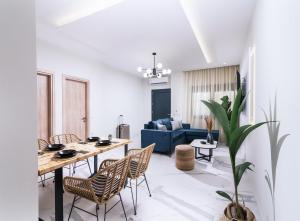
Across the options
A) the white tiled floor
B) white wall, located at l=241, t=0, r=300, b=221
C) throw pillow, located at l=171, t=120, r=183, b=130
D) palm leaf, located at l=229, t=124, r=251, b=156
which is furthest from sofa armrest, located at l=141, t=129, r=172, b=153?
palm leaf, located at l=229, t=124, r=251, b=156

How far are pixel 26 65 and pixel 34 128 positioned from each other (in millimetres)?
332

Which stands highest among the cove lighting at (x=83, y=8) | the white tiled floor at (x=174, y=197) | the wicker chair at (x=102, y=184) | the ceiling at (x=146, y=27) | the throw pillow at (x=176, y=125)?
the cove lighting at (x=83, y=8)

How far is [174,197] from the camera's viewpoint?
2.40 metres

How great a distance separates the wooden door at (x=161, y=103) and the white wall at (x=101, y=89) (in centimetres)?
56

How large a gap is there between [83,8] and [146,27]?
1037mm

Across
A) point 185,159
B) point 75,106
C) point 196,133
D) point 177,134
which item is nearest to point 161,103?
point 196,133

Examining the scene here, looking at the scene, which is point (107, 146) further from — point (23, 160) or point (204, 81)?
point (204, 81)

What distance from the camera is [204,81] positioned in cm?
632

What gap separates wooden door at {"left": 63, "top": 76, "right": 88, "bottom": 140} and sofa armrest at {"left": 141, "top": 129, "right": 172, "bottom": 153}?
1.74 m

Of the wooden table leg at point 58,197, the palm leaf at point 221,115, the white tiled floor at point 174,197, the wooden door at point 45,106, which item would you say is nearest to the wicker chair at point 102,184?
the wooden table leg at point 58,197

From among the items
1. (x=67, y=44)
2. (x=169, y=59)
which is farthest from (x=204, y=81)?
(x=67, y=44)

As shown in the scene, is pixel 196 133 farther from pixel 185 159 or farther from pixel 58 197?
pixel 58 197

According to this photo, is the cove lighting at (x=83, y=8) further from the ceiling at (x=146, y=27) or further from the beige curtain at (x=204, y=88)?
the beige curtain at (x=204, y=88)

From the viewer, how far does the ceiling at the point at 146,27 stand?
8.07 feet
